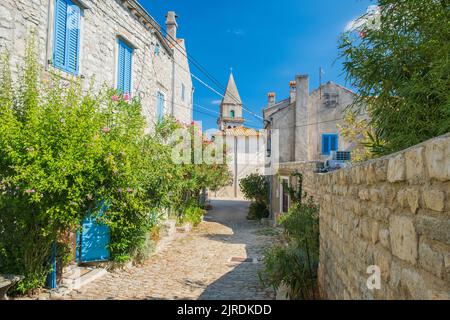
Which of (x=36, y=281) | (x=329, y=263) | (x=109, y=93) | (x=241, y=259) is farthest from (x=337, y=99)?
(x=36, y=281)

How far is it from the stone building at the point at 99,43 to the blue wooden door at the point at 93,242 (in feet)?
10.3

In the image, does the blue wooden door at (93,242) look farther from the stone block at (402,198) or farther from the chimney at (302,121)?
the chimney at (302,121)

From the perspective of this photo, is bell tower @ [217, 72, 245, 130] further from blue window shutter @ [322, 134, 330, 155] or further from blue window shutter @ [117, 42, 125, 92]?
blue window shutter @ [117, 42, 125, 92]

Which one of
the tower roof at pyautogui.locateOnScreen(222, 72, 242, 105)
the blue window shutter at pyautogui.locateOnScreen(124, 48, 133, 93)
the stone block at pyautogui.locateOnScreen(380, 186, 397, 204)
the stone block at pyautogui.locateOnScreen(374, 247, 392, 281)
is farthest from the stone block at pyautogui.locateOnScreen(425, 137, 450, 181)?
the tower roof at pyautogui.locateOnScreen(222, 72, 242, 105)

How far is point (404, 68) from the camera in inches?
155

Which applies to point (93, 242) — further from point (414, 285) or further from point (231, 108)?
point (231, 108)

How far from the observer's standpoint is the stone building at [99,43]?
18.7 feet

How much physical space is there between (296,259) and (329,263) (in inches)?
53.7

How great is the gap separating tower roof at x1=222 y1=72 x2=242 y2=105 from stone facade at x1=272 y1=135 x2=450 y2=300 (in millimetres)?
42885

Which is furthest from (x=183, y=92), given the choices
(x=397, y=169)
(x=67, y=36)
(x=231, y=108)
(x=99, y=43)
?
(x=231, y=108)

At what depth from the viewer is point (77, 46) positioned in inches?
275

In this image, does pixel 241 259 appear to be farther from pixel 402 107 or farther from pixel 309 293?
pixel 402 107

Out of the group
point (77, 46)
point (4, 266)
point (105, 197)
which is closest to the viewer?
point (4, 266)

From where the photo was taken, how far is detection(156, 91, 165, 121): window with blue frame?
38.8 ft
